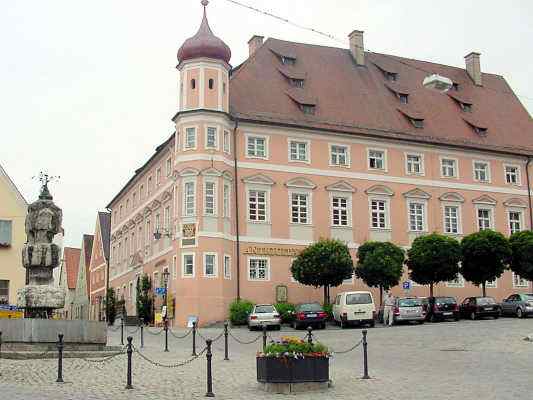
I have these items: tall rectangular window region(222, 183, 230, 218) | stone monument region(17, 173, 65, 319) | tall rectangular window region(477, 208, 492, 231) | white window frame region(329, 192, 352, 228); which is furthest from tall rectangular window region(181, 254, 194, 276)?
tall rectangular window region(477, 208, 492, 231)

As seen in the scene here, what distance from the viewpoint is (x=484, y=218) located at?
5394 centimetres

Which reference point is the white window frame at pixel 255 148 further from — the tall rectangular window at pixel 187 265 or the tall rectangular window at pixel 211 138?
the tall rectangular window at pixel 187 265

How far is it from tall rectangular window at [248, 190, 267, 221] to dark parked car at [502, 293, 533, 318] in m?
14.5

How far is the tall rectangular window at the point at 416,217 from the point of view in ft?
169

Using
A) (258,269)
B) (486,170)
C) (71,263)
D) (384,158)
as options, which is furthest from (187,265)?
(71,263)

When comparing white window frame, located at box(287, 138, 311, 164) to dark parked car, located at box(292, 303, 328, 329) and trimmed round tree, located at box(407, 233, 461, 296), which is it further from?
dark parked car, located at box(292, 303, 328, 329)

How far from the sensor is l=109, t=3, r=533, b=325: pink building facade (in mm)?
45062

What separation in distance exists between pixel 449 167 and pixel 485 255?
395 inches

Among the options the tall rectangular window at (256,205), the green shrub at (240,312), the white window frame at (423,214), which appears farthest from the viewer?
the white window frame at (423,214)

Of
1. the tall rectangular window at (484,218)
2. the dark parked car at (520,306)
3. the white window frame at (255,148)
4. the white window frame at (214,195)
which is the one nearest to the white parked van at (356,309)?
the dark parked car at (520,306)

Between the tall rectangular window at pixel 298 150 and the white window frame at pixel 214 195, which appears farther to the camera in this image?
the tall rectangular window at pixel 298 150

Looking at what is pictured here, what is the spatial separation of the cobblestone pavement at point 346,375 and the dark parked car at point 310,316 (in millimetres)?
12170

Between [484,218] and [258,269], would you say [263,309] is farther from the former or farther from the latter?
[484,218]

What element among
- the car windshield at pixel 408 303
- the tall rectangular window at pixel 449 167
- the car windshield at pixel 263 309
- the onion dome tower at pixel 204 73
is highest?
the onion dome tower at pixel 204 73
